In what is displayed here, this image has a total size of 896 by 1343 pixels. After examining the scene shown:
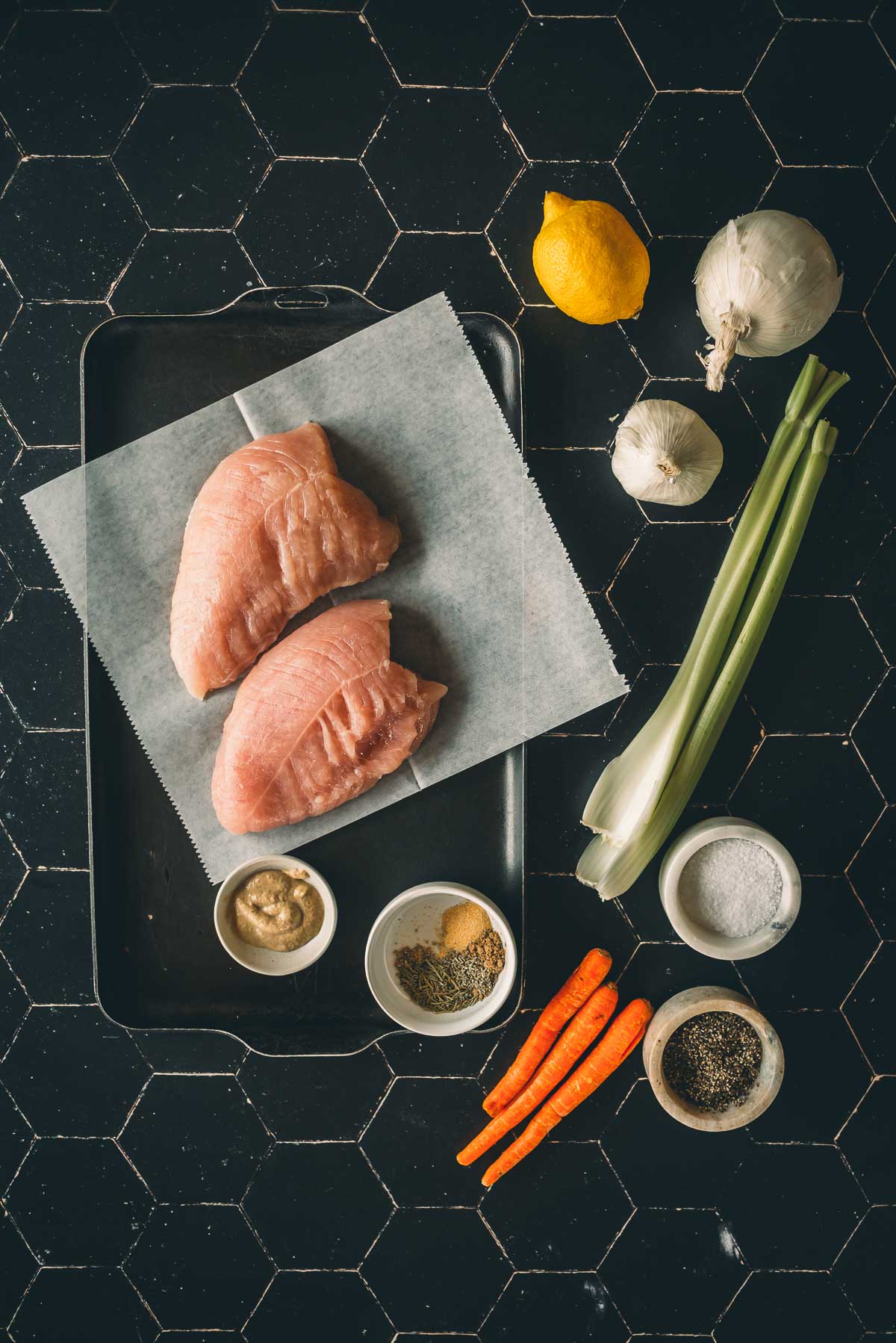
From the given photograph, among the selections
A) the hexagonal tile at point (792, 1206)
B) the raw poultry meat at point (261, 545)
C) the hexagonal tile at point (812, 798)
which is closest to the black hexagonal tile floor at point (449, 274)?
the raw poultry meat at point (261, 545)

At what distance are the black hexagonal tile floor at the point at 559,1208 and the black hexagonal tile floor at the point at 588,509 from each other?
0.96m

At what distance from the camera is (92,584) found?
1.31m

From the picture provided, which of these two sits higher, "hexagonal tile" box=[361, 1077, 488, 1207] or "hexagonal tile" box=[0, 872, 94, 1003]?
"hexagonal tile" box=[0, 872, 94, 1003]

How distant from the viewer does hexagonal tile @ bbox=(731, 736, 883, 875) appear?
56.9 inches

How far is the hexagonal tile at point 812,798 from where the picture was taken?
145cm

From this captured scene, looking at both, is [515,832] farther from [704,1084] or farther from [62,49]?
[62,49]

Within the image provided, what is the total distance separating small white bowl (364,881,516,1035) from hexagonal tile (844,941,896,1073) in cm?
62

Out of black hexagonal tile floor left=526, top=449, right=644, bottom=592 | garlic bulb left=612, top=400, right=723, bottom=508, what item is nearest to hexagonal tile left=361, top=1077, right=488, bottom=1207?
black hexagonal tile floor left=526, top=449, right=644, bottom=592

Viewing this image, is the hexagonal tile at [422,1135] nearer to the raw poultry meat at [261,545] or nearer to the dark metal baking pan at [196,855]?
the dark metal baking pan at [196,855]

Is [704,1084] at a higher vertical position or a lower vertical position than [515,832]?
lower

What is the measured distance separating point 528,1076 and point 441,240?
1.37 metres

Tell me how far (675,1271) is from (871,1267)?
0.34m

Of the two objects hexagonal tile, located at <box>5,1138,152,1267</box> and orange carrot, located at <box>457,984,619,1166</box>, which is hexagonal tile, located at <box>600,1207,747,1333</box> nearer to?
orange carrot, located at <box>457,984,619,1166</box>

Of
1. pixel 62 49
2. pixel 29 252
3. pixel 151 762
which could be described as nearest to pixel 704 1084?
pixel 151 762
